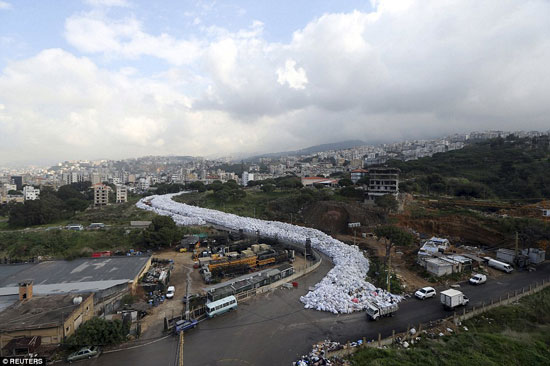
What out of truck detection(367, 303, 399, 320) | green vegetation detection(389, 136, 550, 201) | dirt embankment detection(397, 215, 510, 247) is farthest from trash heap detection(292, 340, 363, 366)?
green vegetation detection(389, 136, 550, 201)

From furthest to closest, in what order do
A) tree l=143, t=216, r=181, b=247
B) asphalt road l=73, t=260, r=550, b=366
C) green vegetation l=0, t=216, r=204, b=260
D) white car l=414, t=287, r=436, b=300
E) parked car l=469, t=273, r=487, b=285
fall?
1. tree l=143, t=216, r=181, b=247
2. green vegetation l=0, t=216, r=204, b=260
3. parked car l=469, t=273, r=487, b=285
4. white car l=414, t=287, r=436, b=300
5. asphalt road l=73, t=260, r=550, b=366

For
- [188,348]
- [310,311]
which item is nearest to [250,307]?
[310,311]

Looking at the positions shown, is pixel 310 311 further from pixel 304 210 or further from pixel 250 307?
pixel 304 210

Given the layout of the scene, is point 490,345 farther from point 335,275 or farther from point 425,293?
point 335,275

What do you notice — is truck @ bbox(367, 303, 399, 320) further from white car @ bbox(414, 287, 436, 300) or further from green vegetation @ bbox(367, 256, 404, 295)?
green vegetation @ bbox(367, 256, 404, 295)

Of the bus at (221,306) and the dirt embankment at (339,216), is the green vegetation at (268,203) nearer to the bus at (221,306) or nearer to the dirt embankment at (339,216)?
the dirt embankment at (339,216)

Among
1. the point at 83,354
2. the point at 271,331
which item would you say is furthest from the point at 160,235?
the point at 271,331

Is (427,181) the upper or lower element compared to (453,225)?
upper
